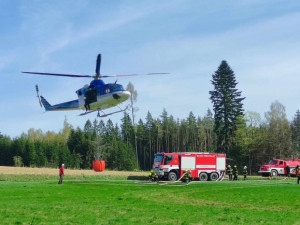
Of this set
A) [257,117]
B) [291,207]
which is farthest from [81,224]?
[257,117]

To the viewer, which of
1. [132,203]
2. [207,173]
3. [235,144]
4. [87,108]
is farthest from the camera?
[235,144]

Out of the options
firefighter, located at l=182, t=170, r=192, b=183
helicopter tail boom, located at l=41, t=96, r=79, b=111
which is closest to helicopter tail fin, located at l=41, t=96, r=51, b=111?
helicopter tail boom, located at l=41, t=96, r=79, b=111

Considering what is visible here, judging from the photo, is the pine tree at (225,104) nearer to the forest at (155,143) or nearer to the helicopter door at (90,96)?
the forest at (155,143)

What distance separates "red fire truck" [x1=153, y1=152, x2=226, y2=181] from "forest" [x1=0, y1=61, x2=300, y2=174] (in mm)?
24012

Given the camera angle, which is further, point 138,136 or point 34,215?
point 138,136

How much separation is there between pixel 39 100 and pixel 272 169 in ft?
89.2

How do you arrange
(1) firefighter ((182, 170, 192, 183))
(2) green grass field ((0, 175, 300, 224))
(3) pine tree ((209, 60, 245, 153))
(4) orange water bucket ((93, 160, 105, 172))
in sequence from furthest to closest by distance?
(3) pine tree ((209, 60, 245, 153)) → (4) orange water bucket ((93, 160, 105, 172)) → (1) firefighter ((182, 170, 192, 183)) → (2) green grass field ((0, 175, 300, 224))

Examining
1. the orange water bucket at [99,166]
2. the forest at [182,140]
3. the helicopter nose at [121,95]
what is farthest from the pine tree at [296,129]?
the helicopter nose at [121,95]

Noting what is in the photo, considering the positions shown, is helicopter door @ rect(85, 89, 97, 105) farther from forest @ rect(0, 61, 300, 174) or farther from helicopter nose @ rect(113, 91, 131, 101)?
forest @ rect(0, 61, 300, 174)

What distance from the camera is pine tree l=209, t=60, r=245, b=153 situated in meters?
61.8

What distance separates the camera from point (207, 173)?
37.2 metres

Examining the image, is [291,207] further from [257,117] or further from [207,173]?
[257,117]

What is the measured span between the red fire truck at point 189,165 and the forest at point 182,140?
78.8ft

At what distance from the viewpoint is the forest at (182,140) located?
205ft
